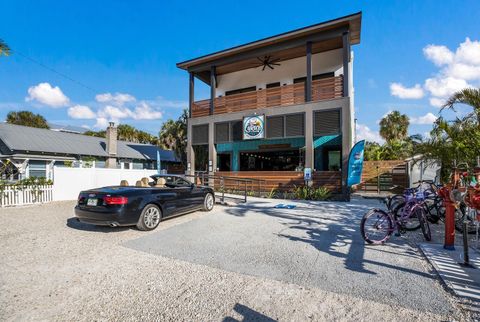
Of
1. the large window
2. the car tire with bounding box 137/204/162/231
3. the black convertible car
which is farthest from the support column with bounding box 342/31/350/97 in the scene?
the car tire with bounding box 137/204/162/231

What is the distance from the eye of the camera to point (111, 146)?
2192cm

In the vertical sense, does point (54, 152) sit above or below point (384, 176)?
above

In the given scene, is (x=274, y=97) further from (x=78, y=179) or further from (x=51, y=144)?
(x=51, y=144)

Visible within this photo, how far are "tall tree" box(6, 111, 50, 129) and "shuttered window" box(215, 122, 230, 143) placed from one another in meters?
39.1

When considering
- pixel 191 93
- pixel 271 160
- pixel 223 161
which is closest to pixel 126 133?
pixel 223 161

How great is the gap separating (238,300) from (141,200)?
150 inches

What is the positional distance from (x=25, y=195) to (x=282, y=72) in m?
15.5

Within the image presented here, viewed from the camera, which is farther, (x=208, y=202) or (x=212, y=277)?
(x=208, y=202)

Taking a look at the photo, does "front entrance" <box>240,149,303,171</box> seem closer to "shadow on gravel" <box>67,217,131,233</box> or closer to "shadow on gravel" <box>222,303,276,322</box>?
"shadow on gravel" <box>67,217,131,233</box>

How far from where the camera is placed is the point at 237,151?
60.4 feet

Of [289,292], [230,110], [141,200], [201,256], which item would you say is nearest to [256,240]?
[201,256]

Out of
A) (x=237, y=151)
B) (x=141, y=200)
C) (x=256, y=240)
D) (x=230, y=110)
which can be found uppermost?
(x=230, y=110)

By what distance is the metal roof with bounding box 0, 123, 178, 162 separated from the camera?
16656 mm

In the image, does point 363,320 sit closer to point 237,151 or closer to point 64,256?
point 64,256
